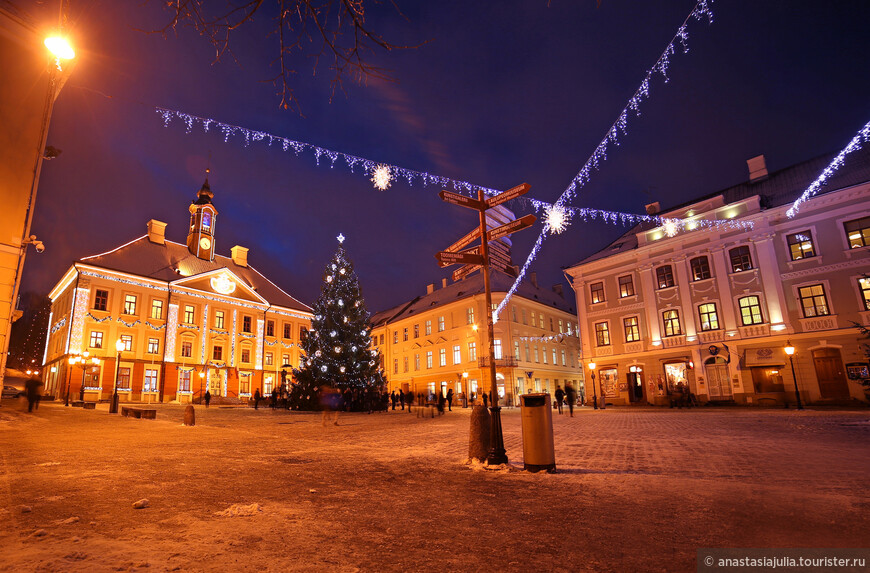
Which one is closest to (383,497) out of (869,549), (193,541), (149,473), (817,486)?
(193,541)

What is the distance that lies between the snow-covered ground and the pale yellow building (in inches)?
1228

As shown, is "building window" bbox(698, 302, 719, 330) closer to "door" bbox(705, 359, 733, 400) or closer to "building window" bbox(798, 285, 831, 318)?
"door" bbox(705, 359, 733, 400)

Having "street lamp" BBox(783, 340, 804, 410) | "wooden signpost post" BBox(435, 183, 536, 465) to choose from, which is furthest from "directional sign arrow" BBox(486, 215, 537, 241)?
"street lamp" BBox(783, 340, 804, 410)

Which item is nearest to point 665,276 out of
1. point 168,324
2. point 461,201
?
point 461,201

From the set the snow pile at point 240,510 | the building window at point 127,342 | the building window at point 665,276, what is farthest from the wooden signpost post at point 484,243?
the building window at point 127,342

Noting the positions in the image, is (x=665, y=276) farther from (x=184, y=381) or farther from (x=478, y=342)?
(x=184, y=381)

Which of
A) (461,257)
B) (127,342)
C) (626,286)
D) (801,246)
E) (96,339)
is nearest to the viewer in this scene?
(461,257)

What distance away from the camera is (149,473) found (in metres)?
6.18

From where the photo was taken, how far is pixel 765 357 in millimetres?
25125

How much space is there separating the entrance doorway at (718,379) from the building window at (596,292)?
8.43 metres

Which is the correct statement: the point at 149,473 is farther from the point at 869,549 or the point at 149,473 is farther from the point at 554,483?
the point at 869,549

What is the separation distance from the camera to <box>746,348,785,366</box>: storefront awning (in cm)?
2470

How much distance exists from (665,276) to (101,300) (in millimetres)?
44194

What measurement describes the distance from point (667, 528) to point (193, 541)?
388 cm
